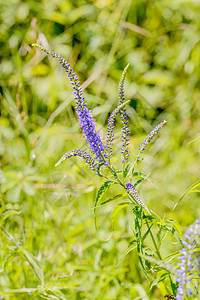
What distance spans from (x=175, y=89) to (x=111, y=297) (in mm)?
2186

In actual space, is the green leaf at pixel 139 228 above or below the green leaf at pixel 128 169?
below

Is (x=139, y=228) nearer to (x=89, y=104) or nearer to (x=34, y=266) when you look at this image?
(x=34, y=266)

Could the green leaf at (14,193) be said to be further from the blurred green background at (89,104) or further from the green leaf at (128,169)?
the green leaf at (128,169)

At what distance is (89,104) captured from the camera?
3508mm

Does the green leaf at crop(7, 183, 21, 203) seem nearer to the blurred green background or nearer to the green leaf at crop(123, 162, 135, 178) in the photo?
the blurred green background

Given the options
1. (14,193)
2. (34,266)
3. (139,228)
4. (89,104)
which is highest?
(89,104)

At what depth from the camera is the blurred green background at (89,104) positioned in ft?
9.01

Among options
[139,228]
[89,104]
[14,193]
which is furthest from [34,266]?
[89,104]

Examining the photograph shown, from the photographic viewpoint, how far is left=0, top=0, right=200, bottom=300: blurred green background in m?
2.75

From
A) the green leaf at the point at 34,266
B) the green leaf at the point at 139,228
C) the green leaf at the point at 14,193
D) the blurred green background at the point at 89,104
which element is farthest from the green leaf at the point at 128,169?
the green leaf at the point at 14,193

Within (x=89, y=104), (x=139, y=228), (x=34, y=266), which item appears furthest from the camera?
(x=89, y=104)

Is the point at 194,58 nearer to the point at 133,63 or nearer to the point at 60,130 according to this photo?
the point at 133,63

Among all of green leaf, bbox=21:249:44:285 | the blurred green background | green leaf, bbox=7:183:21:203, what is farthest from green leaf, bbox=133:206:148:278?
green leaf, bbox=7:183:21:203

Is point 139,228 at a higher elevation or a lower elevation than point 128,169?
lower
